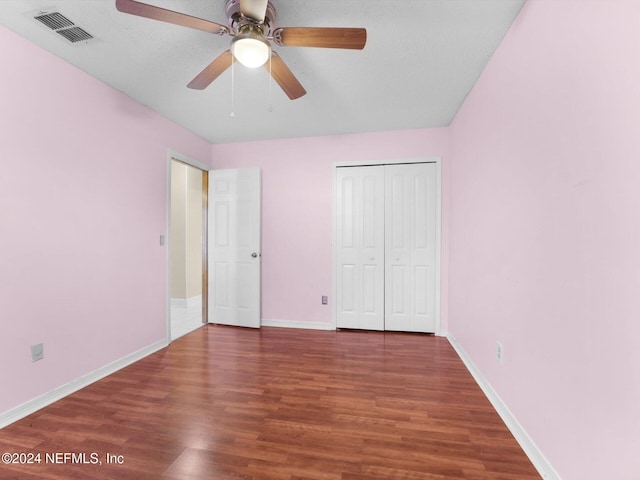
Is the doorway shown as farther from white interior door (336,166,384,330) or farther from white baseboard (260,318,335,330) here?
white interior door (336,166,384,330)

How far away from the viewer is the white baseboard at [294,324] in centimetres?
391

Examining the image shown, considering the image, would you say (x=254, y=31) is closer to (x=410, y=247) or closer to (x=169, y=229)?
(x=169, y=229)

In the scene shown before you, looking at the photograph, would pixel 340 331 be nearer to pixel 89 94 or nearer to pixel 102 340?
pixel 102 340

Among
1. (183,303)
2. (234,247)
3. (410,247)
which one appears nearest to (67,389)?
(234,247)

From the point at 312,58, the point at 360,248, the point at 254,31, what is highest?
the point at 312,58

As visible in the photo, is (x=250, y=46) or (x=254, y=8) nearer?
(x=254, y=8)

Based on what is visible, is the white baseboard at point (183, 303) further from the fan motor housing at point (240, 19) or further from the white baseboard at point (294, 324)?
the fan motor housing at point (240, 19)

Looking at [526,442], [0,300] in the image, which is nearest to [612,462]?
[526,442]

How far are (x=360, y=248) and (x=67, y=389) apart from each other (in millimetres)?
3092

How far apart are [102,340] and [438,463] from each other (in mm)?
2724

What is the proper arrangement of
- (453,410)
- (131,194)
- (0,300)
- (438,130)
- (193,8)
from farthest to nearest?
(438,130) → (131,194) → (453,410) → (0,300) → (193,8)

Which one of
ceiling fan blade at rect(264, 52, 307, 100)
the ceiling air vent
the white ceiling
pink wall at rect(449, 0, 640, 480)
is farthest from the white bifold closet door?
the ceiling air vent

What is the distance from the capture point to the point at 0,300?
6.20 feet

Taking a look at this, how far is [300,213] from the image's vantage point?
13.1ft
